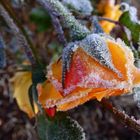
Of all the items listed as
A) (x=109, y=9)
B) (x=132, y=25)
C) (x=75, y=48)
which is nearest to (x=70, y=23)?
(x=75, y=48)

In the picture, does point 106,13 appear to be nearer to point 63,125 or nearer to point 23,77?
point 23,77

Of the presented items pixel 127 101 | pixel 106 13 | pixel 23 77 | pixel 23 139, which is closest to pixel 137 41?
pixel 23 77

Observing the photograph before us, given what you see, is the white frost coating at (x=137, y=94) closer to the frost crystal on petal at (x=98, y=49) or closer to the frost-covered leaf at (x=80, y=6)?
the frost crystal on petal at (x=98, y=49)

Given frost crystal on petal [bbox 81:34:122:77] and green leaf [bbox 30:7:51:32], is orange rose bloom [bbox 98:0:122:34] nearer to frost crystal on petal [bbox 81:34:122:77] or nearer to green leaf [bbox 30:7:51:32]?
green leaf [bbox 30:7:51:32]

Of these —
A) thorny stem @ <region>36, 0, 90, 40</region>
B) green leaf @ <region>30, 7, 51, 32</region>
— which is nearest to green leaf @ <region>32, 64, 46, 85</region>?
thorny stem @ <region>36, 0, 90, 40</region>

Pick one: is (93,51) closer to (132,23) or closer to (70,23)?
(70,23)
